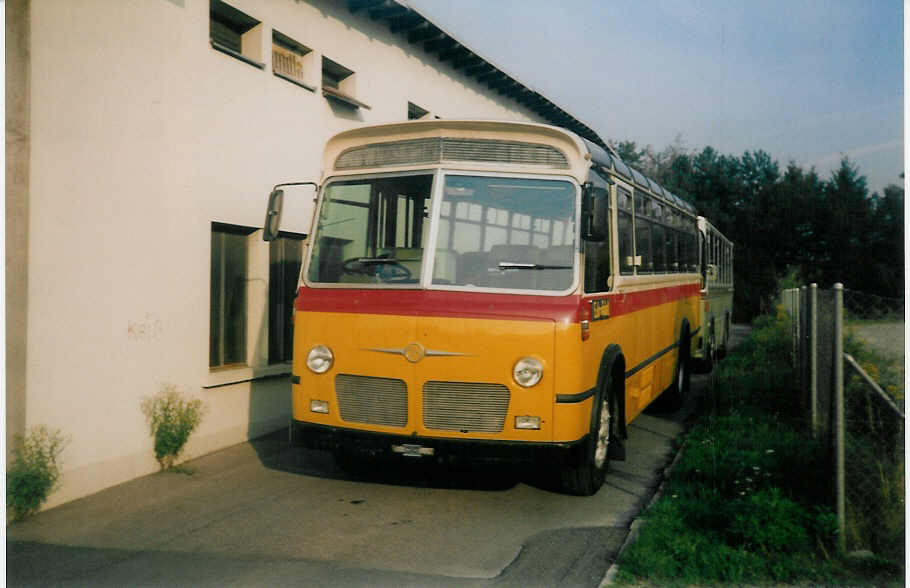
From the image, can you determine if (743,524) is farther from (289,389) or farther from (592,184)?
(289,389)

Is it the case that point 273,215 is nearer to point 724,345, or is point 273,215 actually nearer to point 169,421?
point 169,421

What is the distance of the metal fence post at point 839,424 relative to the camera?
5113mm

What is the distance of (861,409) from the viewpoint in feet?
26.5

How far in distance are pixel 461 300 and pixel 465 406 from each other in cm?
78

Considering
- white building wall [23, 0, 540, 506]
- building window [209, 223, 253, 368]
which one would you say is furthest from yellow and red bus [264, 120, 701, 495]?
building window [209, 223, 253, 368]

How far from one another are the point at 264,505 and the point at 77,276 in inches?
95.1

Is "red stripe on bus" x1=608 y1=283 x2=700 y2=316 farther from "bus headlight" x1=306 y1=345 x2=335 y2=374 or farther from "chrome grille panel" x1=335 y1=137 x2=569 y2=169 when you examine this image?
"bus headlight" x1=306 y1=345 x2=335 y2=374

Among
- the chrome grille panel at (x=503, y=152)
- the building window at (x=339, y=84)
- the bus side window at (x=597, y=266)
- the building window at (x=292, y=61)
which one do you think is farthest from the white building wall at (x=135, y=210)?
the bus side window at (x=597, y=266)

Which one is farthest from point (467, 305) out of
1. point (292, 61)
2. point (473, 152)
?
point (292, 61)

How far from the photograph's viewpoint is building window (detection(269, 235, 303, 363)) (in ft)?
33.3

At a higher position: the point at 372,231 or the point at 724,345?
the point at 372,231

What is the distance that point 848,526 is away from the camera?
5219 mm

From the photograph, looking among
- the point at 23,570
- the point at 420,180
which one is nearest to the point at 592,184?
the point at 420,180

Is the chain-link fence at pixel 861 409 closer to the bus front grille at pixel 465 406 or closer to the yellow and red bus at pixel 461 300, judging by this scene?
the yellow and red bus at pixel 461 300
